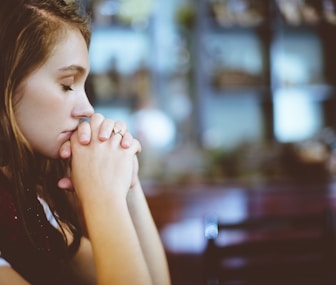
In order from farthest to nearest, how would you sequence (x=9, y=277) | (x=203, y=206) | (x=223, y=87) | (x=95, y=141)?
(x=223, y=87) < (x=203, y=206) < (x=95, y=141) < (x=9, y=277)

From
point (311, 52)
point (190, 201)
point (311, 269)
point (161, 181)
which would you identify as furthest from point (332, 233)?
point (311, 52)

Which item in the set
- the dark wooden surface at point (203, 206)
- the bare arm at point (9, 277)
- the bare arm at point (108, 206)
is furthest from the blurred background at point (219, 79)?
the bare arm at point (9, 277)

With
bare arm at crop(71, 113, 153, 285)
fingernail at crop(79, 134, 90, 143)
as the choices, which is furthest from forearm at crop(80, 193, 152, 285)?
fingernail at crop(79, 134, 90, 143)

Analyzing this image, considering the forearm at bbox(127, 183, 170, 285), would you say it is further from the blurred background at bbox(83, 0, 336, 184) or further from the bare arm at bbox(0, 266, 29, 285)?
the blurred background at bbox(83, 0, 336, 184)

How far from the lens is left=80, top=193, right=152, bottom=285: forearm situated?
717mm

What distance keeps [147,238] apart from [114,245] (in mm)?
208

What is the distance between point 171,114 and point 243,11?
0.96 metres

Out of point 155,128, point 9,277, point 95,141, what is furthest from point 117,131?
point 155,128

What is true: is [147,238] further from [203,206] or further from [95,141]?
[203,206]

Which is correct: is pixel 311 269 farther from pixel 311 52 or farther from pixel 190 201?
pixel 311 52

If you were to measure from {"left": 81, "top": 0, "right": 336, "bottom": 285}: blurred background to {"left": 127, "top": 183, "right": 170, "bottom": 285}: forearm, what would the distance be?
218 centimetres

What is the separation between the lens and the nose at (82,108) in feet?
2.62

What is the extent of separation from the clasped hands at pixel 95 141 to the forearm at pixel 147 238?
124 mm

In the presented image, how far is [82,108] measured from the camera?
0.80m
